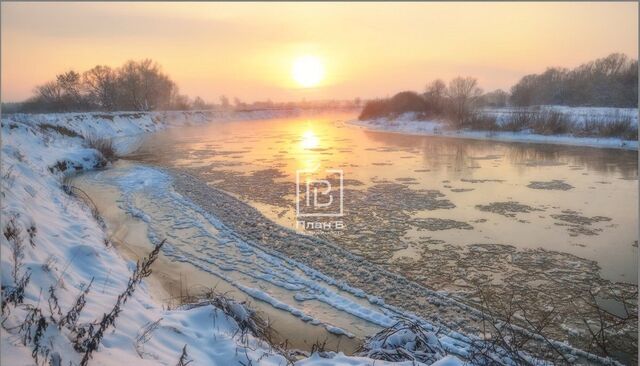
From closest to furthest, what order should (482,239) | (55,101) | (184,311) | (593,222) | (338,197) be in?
(184,311) → (482,239) → (593,222) → (338,197) → (55,101)

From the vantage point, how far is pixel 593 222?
9.11 meters

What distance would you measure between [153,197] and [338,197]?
18.5ft

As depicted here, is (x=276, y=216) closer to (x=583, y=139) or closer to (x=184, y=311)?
(x=184, y=311)

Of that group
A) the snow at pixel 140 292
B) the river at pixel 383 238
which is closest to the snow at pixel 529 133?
the river at pixel 383 238

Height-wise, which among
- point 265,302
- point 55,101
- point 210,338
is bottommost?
point 265,302

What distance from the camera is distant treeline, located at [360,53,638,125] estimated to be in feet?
132

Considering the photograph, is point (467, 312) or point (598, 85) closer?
point (467, 312)

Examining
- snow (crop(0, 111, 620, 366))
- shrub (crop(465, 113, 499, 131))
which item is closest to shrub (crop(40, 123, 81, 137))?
snow (crop(0, 111, 620, 366))

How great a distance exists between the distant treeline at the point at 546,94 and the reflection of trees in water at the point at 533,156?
13.2 meters

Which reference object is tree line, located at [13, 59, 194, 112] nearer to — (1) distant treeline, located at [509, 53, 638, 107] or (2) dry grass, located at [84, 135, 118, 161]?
(2) dry grass, located at [84, 135, 118, 161]

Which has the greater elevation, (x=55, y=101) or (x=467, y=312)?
(x=55, y=101)

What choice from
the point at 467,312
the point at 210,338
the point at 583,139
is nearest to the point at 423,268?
the point at 467,312

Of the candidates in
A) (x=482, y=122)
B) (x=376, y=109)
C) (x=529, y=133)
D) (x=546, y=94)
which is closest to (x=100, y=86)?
(x=376, y=109)

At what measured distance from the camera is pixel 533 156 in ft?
66.1
